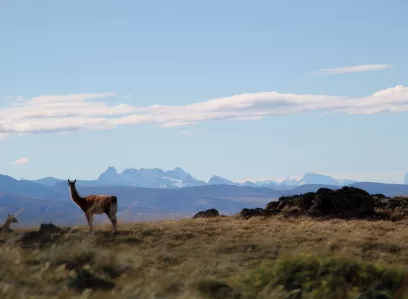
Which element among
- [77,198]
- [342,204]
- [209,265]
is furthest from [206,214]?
[209,265]

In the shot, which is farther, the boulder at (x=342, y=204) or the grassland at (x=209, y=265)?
the boulder at (x=342, y=204)

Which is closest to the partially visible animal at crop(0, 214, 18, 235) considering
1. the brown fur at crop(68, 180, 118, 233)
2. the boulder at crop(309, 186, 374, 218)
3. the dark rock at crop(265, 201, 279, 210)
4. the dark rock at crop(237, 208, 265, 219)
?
the brown fur at crop(68, 180, 118, 233)

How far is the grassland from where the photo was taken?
13664 mm

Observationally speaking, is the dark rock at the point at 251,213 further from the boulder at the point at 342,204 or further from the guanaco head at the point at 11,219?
the guanaco head at the point at 11,219

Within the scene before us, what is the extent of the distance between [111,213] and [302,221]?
9649 mm

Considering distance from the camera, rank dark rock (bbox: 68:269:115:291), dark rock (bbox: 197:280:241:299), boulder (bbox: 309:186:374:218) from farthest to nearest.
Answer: boulder (bbox: 309:186:374:218)
dark rock (bbox: 68:269:115:291)
dark rock (bbox: 197:280:241:299)

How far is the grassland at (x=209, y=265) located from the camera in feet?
44.8

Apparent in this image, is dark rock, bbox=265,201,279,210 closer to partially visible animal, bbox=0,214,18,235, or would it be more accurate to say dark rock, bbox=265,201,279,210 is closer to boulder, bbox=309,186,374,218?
boulder, bbox=309,186,374,218

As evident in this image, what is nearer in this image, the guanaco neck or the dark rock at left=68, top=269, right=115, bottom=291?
the dark rock at left=68, top=269, right=115, bottom=291

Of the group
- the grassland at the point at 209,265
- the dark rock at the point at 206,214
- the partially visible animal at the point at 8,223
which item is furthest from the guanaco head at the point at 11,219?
the dark rock at the point at 206,214

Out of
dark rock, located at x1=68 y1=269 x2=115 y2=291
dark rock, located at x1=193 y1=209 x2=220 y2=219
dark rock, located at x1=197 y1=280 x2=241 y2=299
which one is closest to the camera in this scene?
dark rock, located at x1=197 y1=280 x2=241 y2=299

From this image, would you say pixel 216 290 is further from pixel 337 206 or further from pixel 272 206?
pixel 272 206

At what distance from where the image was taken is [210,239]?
89.4 ft

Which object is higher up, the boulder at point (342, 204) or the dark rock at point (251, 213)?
the boulder at point (342, 204)
